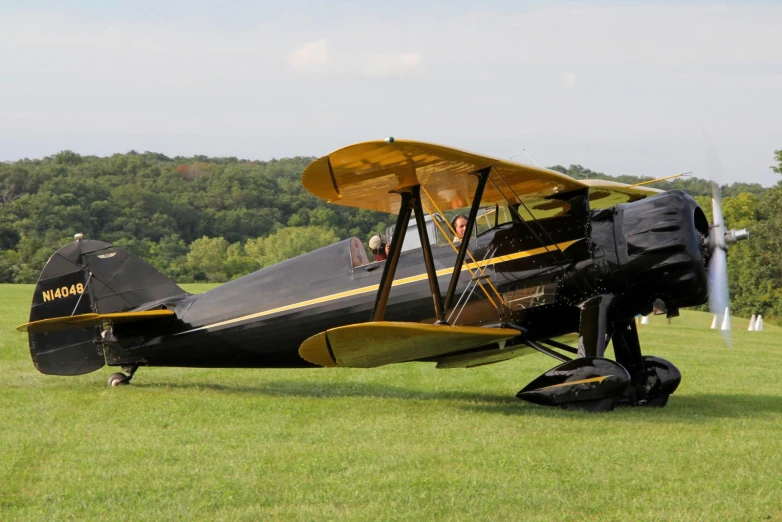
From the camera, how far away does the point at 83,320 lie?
32.0 ft

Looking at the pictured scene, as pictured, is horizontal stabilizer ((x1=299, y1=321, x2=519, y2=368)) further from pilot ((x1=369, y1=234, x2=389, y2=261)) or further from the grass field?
pilot ((x1=369, y1=234, x2=389, y2=261))

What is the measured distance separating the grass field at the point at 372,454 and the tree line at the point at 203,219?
3112 cm

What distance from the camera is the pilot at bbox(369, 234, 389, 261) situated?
985 cm

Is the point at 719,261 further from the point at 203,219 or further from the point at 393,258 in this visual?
the point at 203,219

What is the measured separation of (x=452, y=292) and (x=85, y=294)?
4.98m

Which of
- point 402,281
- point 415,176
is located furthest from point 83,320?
point 415,176

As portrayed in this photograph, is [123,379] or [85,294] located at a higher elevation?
[85,294]

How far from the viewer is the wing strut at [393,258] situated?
870 cm

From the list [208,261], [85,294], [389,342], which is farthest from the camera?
[208,261]

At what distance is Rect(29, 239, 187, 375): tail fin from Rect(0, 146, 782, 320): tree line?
101 feet

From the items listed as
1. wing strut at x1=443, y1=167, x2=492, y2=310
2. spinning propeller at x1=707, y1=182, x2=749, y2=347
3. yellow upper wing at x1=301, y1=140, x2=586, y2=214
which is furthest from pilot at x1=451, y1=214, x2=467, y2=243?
spinning propeller at x1=707, y1=182, x2=749, y2=347

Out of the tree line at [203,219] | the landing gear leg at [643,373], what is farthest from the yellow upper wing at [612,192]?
the tree line at [203,219]

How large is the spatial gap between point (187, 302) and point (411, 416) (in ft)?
12.0

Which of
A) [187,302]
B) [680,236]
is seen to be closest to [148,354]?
[187,302]
